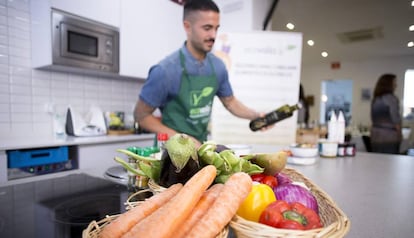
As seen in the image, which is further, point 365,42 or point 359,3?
point 365,42

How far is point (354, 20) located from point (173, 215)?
423cm

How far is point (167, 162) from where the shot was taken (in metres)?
0.46

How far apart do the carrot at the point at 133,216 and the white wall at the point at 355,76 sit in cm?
556

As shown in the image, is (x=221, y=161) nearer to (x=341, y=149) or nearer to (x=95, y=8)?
(x=341, y=149)

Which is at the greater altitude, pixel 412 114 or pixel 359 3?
pixel 359 3

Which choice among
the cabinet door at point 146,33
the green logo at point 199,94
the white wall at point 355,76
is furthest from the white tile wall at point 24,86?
the white wall at point 355,76

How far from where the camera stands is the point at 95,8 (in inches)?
77.7

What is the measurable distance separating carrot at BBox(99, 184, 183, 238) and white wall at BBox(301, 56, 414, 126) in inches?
219

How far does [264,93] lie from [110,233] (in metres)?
2.29

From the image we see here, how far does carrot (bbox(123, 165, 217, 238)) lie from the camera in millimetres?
307

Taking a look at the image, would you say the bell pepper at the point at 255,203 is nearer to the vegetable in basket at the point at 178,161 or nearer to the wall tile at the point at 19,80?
the vegetable in basket at the point at 178,161

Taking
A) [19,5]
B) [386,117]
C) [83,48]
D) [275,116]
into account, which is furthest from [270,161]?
[386,117]

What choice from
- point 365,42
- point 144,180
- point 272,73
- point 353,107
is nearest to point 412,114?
point 365,42

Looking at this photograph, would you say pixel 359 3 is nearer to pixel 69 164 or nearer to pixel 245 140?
pixel 245 140
